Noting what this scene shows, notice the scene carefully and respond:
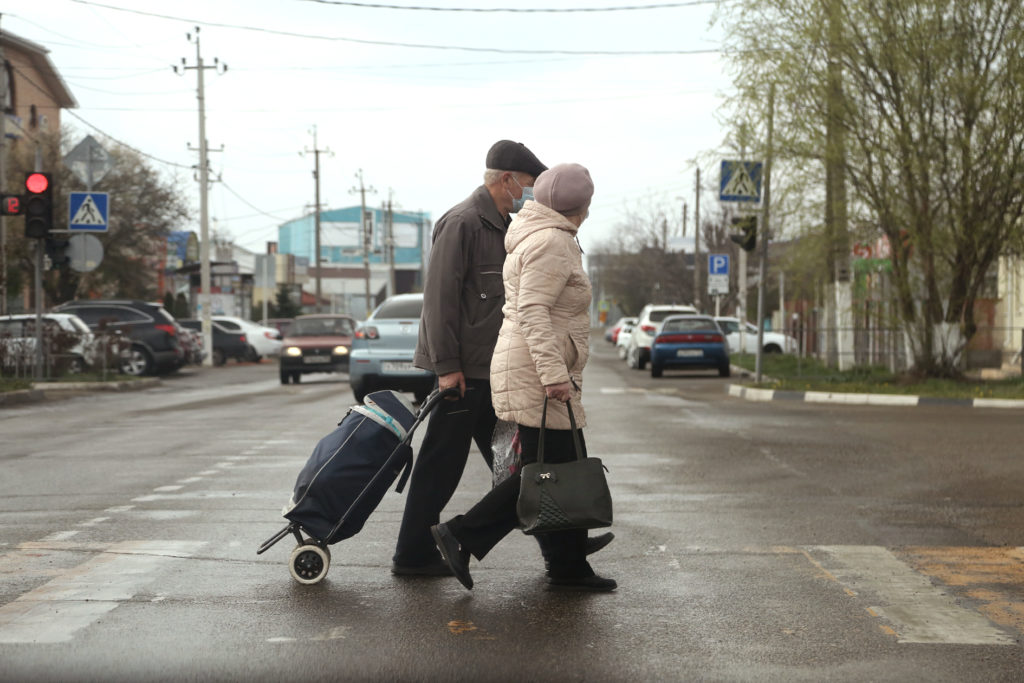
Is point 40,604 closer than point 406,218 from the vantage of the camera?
Yes

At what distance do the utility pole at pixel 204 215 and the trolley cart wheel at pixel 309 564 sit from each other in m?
35.1

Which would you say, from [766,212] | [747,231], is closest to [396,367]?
[766,212]

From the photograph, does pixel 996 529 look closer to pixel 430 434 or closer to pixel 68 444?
pixel 430 434

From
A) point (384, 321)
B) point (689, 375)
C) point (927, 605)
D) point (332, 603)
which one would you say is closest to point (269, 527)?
point (332, 603)

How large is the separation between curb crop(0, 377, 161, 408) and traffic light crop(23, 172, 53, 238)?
249 cm

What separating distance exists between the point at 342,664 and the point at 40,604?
1529mm

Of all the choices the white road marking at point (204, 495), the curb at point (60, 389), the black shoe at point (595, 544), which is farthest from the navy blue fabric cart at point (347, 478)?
the curb at point (60, 389)

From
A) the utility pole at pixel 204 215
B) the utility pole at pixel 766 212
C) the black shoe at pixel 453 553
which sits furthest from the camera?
the utility pole at pixel 204 215

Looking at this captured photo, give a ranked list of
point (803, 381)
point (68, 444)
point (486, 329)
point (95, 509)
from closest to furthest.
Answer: point (486, 329) → point (95, 509) → point (68, 444) → point (803, 381)

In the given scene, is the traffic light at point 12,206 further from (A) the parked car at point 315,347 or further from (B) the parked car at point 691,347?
(B) the parked car at point 691,347

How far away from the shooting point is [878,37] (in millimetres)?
19750

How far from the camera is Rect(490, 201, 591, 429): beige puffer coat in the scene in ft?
17.4

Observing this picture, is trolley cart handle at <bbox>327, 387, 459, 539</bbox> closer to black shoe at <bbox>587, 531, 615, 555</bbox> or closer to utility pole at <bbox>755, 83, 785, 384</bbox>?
black shoe at <bbox>587, 531, 615, 555</bbox>

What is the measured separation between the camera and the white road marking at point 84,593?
15.7 ft
